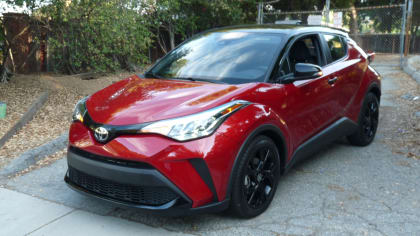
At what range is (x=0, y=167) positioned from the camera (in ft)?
15.5

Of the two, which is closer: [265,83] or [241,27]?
[265,83]

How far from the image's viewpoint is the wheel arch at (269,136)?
3.16 m

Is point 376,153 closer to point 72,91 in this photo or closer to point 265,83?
point 265,83

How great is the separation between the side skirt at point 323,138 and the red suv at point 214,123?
15 mm

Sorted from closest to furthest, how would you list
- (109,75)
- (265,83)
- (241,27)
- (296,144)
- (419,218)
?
(419,218) → (265,83) → (296,144) → (241,27) → (109,75)

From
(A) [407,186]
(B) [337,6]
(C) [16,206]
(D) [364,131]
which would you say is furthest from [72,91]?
(B) [337,6]

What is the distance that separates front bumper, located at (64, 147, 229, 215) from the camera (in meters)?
2.96

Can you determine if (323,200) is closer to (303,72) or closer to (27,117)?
(303,72)

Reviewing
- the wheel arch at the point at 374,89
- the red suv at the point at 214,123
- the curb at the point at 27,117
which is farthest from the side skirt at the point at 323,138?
the curb at the point at 27,117

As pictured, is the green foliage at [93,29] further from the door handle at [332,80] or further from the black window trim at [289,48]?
the door handle at [332,80]

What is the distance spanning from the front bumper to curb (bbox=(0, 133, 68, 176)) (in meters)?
1.84

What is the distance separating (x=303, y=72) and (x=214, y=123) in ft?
4.05

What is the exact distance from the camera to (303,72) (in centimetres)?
386

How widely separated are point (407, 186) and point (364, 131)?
4.47ft
